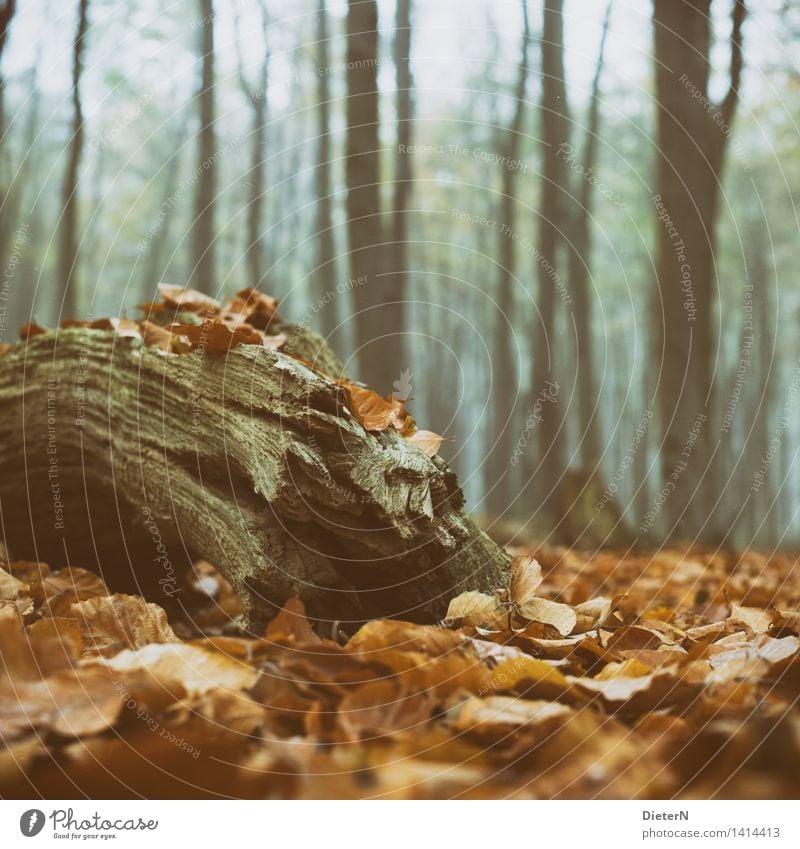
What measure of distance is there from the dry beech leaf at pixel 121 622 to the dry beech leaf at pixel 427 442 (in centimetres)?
77

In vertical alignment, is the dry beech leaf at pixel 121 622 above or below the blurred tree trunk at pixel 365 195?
below

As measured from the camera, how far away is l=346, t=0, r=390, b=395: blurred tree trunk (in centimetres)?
433

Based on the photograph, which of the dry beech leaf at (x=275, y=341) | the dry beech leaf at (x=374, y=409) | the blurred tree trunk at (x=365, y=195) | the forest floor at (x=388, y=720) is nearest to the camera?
the forest floor at (x=388, y=720)

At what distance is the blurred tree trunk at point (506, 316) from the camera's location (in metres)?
10.3

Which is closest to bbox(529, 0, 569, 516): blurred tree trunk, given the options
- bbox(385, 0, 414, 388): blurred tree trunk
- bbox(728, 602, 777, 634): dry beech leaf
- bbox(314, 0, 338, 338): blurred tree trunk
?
bbox(385, 0, 414, 388): blurred tree trunk

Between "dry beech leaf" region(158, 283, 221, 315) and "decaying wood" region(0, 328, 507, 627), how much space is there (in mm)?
258

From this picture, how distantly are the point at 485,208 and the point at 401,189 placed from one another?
28.7 ft

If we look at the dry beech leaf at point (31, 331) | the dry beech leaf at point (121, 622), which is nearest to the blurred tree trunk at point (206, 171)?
the dry beech leaf at point (31, 331)

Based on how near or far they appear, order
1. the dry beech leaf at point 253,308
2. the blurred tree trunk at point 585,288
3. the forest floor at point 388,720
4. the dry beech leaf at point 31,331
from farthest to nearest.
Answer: the blurred tree trunk at point 585,288 → the dry beech leaf at point 31,331 → the dry beech leaf at point 253,308 → the forest floor at point 388,720

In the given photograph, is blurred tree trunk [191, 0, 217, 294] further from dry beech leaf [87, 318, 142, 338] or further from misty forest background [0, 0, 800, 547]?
dry beech leaf [87, 318, 142, 338]

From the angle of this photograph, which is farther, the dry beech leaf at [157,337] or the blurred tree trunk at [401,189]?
the blurred tree trunk at [401,189]

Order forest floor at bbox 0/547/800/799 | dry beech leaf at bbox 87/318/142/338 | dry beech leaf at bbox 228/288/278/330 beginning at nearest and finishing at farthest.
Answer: forest floor at bbox 0/547/800/799
dry beech leaf at bbox 87/318/142/338
dry beech leaf at bbox 228/288/278/330

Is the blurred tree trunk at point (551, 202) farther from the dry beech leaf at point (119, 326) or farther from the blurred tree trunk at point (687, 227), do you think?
the dry beech leaf at point (119, 326)
